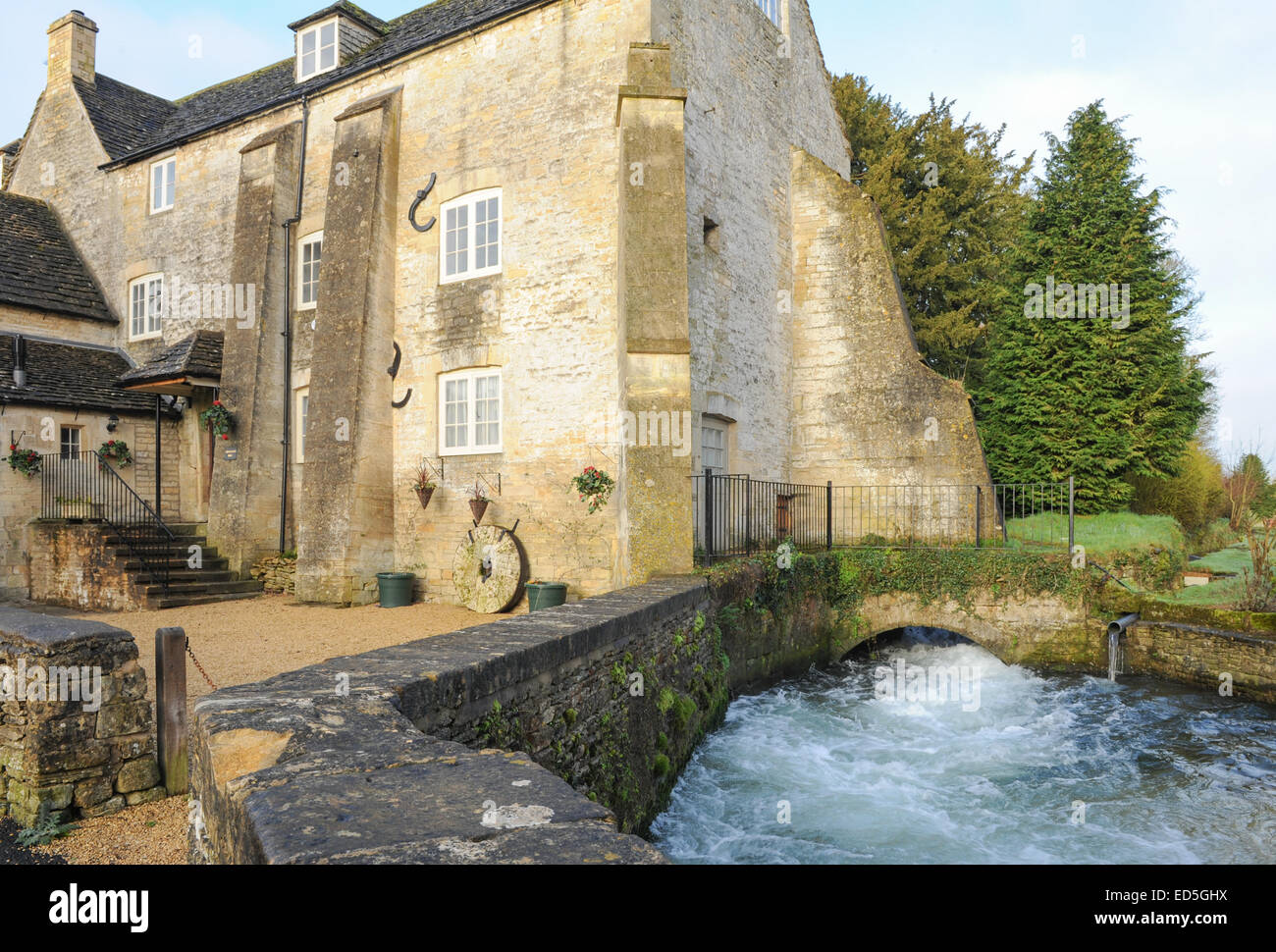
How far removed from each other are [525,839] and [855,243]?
14.0 meters

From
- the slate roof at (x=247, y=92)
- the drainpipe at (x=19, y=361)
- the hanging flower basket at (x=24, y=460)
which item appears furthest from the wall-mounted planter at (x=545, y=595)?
the drainpipe at (x=19, y=361)

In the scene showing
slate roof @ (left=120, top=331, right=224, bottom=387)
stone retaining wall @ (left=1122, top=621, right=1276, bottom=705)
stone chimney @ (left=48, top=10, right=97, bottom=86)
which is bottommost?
stone retaining wall @ (left=1122, top=621, right=1276, bottom=705)

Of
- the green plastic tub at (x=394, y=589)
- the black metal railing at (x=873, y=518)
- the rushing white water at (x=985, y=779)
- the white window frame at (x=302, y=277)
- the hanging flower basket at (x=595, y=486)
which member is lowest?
the rushing white water at (x=985, y=779)

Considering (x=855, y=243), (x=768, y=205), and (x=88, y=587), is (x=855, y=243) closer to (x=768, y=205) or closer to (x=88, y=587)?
(x=768, y=205)

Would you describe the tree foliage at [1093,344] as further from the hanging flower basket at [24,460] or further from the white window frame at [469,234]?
the hanging flower basket at [24,460]

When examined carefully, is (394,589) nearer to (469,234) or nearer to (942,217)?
(469,234)

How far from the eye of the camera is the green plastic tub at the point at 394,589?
39.2 feet

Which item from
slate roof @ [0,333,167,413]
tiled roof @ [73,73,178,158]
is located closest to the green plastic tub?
slate roof @ [0,333,167,413]

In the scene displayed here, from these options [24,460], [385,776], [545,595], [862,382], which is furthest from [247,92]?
[385,776]

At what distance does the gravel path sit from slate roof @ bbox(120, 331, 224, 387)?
4489 mm

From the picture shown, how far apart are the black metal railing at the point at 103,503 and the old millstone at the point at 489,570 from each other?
5.28m

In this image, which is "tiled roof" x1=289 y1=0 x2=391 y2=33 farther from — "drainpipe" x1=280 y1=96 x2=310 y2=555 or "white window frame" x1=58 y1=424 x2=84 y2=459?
"white window frame" x1=58 y1=424 x2=84 y2=459

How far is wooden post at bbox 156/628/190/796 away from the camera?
506cm

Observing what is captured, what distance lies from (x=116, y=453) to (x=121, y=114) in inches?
381
